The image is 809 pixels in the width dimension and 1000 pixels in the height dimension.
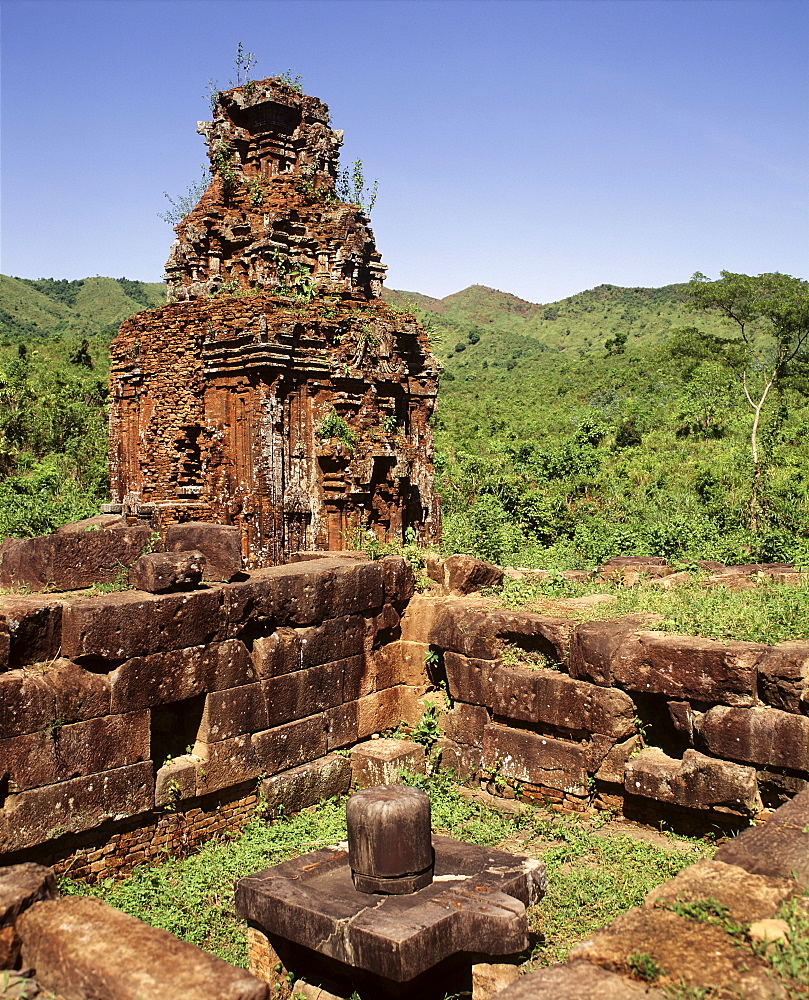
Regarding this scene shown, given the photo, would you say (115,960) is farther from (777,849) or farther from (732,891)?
(777,849)

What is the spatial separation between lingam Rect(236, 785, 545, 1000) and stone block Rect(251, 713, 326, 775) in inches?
52.7

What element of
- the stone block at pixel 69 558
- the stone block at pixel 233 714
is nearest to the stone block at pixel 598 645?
the stone block at pixel 233 714

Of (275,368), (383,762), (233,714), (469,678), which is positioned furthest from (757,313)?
(233,714)

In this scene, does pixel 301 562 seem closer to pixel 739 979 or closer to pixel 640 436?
pixel 739 979

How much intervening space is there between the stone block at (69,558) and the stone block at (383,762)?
2.32 metres

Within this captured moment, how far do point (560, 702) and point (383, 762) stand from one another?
4.90 ft

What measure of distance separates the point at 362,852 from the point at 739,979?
225 centimetres

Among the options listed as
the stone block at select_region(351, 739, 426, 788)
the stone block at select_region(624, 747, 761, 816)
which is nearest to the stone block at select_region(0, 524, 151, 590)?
the stone block at select_region(351, 739, 426, 788)

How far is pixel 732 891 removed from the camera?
130 inches

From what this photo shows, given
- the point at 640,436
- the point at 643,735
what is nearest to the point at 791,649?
the point at 643,735

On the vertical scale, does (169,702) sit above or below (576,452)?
below

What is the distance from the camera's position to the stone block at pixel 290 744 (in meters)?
6.17

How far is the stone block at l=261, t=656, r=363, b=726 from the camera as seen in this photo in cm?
627

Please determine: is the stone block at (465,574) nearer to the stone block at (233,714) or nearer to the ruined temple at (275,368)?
the stone block at (233,714)
